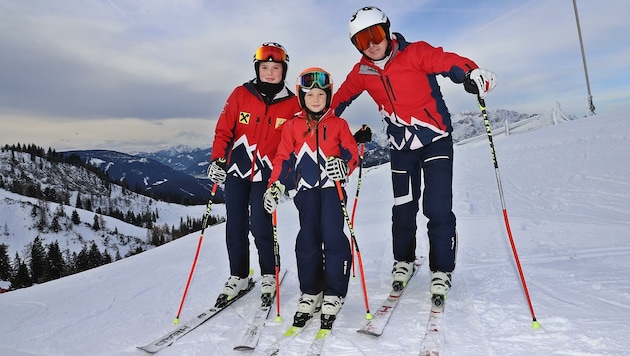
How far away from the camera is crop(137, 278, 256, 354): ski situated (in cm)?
349

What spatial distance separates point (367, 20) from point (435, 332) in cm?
283

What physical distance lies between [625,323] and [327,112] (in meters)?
2.94

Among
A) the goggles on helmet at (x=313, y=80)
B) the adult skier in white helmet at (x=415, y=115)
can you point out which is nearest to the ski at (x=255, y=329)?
the adult skier in white helmet at (x=415, y=115)

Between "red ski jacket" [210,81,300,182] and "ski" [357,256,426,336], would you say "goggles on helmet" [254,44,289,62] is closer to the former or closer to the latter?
"red ski jacket" [210,81,300,182]

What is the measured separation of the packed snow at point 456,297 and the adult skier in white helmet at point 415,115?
1.94 ft

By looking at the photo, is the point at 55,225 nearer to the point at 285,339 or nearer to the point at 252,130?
the point at 252,130

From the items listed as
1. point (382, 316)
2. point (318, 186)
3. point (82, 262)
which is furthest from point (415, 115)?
point (82, 262)

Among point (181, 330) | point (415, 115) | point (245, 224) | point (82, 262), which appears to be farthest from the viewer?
point (82, 262)

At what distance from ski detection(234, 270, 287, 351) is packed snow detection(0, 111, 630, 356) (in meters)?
0.06

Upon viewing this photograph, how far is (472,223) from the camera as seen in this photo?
7.49m

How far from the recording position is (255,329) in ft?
12.0

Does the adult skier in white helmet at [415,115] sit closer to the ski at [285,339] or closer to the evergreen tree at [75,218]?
the ski at [285,339]

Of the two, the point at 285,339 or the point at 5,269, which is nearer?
the point at 285,339

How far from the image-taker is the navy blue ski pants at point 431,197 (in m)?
4.00
